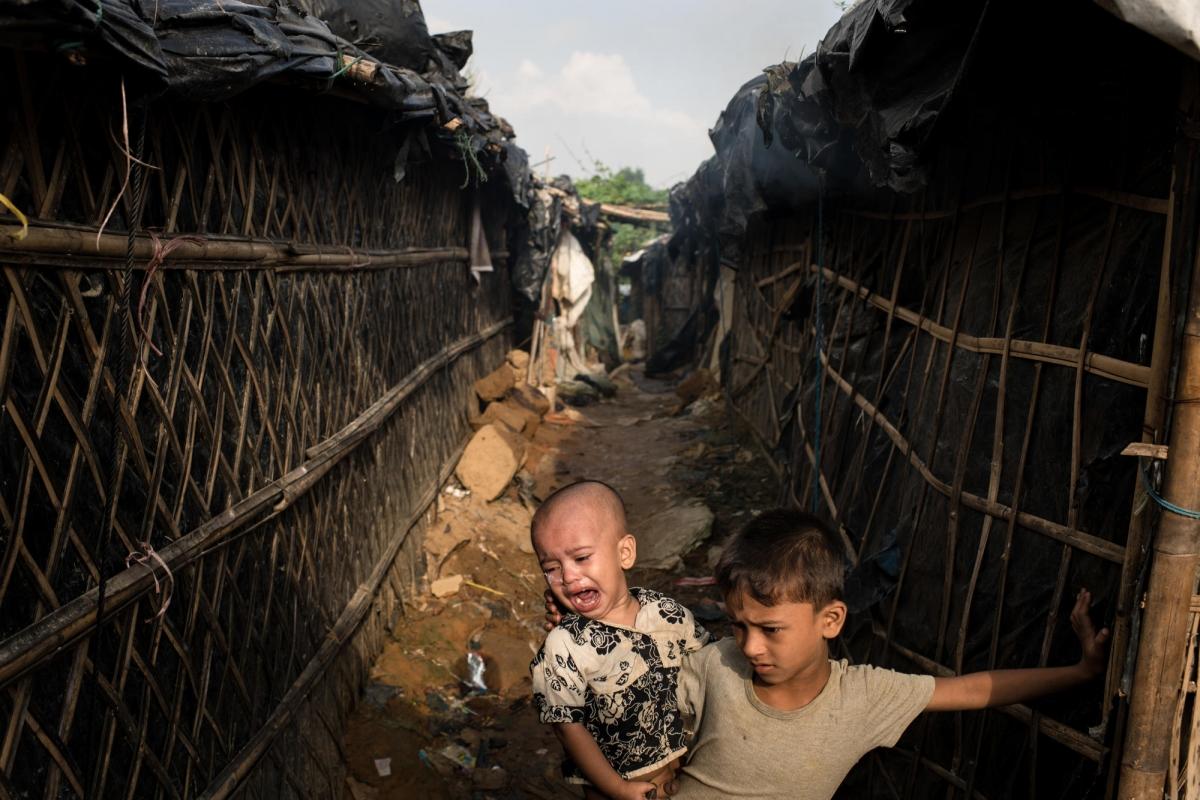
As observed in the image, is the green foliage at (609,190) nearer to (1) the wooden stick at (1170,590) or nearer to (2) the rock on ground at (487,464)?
(2) the rock on ground at (487,464)

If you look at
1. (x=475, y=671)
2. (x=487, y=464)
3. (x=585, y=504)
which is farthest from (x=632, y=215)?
(x=585, y=504)

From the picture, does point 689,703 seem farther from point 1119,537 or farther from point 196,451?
point 196,451

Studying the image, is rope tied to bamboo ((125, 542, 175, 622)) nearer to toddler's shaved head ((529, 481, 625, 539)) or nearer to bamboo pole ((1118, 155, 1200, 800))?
toddler's shaved head ((529, 481, 625, 539))

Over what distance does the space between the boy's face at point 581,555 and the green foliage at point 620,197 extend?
14.1 metres

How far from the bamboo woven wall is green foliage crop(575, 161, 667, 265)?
1256 centimetres

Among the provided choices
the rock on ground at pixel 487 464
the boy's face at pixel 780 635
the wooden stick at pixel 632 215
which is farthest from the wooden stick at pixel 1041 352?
the wooden stick at pixel 632 215

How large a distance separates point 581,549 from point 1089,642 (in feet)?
3.99

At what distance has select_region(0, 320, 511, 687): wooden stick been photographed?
6.02ft

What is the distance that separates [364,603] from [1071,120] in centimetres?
397

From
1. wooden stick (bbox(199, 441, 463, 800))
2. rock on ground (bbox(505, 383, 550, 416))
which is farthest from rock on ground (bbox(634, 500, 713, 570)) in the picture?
rock on ground (bbox(505, 383, 550, 416))

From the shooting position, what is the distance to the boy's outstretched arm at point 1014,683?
1.81 meters

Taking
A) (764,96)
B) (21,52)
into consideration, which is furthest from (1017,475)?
(764,96)

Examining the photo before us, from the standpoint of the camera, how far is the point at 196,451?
270cm

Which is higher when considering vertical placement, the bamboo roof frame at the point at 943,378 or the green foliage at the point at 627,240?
the green foliage at the point at 627,240
